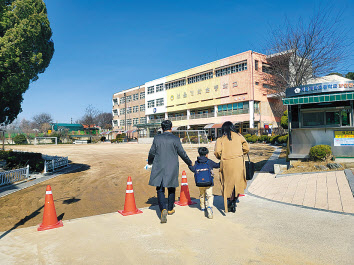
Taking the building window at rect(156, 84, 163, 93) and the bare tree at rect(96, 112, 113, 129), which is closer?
the building window at rect(156, 84, 163, 93)

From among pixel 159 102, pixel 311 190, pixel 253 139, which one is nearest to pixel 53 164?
pixel 311 190

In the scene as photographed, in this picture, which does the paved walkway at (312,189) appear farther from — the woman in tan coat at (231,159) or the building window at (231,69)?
the building window at (231,69)

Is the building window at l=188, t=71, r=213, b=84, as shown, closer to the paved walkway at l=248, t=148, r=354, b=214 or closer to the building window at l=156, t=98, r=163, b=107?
the building window at l=156, t=98, r=163, b=107

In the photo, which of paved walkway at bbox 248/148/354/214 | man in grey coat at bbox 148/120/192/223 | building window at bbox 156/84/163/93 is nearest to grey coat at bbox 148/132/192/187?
man in grey coat at bbox 148/120/192/223

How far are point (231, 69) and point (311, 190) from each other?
123ft

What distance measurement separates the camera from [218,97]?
44.2m

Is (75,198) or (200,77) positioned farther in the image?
(200,77)

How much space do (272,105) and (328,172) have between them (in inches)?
1415

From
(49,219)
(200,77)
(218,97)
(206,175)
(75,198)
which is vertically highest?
(200,77)

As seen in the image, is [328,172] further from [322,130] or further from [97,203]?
[97,203]

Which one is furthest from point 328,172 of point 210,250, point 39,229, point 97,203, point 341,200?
point 39,229

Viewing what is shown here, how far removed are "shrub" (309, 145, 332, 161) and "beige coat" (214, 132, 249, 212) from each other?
17.9 ft

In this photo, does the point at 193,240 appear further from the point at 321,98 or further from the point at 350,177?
the point at 321,98

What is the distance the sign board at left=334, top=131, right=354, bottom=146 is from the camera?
880 cm
